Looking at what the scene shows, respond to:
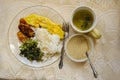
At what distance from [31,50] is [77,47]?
159mm

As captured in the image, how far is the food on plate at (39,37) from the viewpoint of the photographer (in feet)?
3.81

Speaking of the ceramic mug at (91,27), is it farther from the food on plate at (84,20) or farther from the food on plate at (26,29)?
the food on plate at (26,29)

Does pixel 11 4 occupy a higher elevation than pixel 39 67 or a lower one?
higher

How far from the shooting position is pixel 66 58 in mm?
1176

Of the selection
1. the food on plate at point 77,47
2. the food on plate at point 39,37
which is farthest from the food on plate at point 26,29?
the food on plate at point 77,47

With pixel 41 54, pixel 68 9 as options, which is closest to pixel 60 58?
pixel 41 54

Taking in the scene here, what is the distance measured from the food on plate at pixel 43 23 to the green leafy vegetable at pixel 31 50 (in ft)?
0.20

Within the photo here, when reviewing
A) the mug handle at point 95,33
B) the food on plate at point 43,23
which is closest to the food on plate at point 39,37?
the food on plate at point 43,23

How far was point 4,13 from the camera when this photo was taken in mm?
1202

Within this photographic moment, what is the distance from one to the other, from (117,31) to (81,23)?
0.44 feet

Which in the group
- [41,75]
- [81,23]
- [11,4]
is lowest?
[41,75]

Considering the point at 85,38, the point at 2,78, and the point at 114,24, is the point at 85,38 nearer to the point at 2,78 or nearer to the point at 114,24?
the point at 114,24

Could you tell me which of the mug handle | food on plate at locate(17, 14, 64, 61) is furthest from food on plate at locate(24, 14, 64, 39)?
Result: the mug handle

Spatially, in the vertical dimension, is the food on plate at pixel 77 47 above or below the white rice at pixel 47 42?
below
